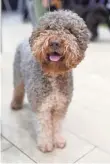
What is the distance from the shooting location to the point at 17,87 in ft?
7.22

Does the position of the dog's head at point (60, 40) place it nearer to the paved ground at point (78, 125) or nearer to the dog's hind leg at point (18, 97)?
the paved ground at point (78, 125)

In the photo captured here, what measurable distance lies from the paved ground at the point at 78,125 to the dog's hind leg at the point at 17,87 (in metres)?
0.06

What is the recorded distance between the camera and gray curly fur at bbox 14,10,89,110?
1.50 m

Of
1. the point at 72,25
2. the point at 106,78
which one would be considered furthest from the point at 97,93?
the point at 72,25

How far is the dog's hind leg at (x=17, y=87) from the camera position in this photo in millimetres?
2092

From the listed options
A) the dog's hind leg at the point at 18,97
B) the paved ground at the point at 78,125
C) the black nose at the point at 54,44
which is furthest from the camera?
the dog's hind leg at the point at 18,97

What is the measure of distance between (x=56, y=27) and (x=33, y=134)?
0.83 meters

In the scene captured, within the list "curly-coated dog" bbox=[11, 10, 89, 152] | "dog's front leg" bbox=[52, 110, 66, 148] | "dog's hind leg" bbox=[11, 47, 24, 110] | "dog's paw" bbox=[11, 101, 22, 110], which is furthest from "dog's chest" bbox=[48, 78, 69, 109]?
"dog's paw" bbox=[11, 101, 22, 110]

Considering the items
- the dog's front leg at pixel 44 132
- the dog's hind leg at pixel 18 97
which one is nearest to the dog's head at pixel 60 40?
the dog's front leg at pixel 44 132

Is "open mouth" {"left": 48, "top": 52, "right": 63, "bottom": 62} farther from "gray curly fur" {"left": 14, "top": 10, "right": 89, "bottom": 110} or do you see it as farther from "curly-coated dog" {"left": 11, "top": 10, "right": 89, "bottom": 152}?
"gray curly fur" {"left": 14, "top": 10, "right": 89, "bottom": 110}

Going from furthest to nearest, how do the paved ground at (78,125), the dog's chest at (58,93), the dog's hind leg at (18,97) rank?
the dog's hind leg at (18,97)
the paved ground at (78,125)
the dog's chest at (58,93)

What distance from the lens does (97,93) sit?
8.43ft

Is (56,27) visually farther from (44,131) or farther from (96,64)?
(96,64)

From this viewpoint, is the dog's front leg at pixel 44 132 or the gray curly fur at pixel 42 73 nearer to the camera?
the gray curly fur at pixel 42 73
